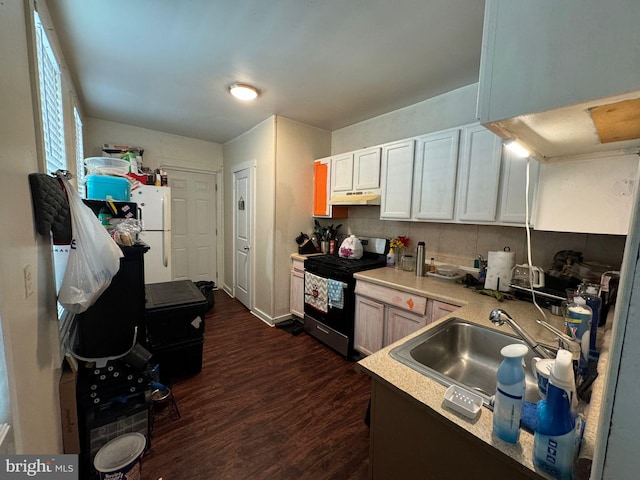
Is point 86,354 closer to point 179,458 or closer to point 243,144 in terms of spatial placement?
point 179,458

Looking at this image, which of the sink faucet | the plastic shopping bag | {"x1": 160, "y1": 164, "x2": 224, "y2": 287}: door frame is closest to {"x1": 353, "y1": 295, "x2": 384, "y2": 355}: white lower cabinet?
the sink faucet

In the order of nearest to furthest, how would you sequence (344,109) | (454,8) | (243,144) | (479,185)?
(454,8) → (479,185) → (344,109) → (243,144)

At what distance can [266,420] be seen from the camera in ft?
5.85

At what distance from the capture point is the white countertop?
26.2 inches

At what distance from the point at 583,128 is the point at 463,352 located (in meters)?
1.12

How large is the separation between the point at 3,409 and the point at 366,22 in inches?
91.1

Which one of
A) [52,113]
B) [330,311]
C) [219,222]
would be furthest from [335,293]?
[219,222]

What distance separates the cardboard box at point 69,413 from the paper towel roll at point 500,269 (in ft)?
8.75

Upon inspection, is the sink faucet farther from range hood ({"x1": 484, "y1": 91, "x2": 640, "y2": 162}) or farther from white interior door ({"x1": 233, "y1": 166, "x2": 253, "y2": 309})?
white interior door ({"x1": 233, "y1": 166, "x2": 253, "y2": 309})

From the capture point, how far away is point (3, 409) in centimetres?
75

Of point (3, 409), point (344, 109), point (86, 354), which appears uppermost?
point (344, 109)

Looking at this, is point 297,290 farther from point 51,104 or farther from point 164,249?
point 51,104

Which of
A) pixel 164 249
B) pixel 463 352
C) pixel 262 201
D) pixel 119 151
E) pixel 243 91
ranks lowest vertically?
pixel 463 352

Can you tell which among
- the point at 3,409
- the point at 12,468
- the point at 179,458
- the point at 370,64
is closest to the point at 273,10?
the point at 370,64
